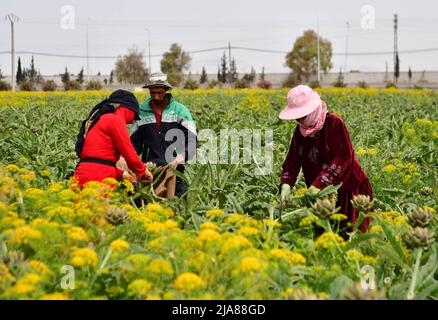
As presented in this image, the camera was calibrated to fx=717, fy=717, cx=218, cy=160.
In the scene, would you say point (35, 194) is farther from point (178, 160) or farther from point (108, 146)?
point (178, 160)

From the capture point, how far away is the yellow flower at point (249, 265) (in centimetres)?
251

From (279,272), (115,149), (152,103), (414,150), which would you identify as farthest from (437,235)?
(414,150)

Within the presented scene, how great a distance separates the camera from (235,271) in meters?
2.55

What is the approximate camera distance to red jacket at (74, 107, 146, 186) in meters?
5.09

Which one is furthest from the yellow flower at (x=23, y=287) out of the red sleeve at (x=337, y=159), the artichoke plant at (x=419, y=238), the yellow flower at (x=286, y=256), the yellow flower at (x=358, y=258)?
the red sleeve at (x=337, y=159)

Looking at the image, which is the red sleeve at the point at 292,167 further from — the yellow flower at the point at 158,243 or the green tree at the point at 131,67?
the green tree at the point at 131,67

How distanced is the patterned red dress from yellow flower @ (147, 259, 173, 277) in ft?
7.07

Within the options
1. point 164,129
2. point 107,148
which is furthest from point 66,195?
point 164,129

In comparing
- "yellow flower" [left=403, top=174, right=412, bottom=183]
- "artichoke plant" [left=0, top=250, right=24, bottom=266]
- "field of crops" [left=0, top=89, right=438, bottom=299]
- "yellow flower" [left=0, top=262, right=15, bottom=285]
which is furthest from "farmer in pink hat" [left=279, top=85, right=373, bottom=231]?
"yellow flower" [left=0, top=262, right=15, bottom=285]

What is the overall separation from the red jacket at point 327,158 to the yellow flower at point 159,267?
7.07 feet

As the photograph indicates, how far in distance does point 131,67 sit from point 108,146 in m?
67.1

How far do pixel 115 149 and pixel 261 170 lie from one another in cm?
184

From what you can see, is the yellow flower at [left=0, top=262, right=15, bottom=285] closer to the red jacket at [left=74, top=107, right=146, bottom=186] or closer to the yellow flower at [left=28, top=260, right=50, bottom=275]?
the yellow flower at [left=28, top=260, right=50, bottom=275]
